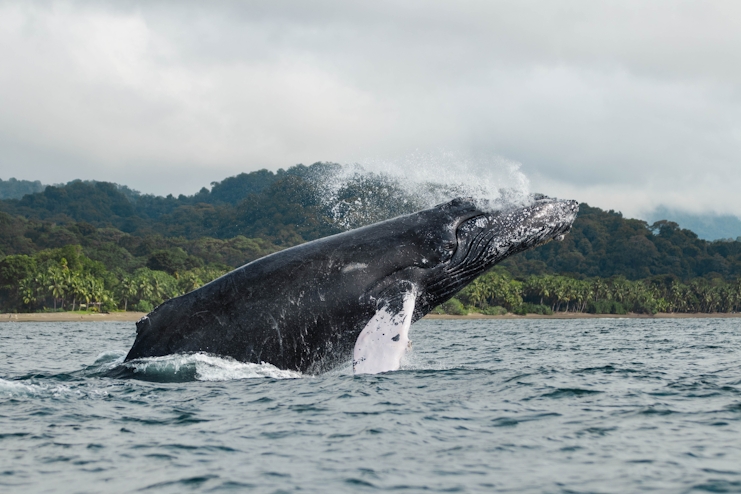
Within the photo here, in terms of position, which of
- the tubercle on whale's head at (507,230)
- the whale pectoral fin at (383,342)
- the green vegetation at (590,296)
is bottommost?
the whale pectoral fin at (383,342)

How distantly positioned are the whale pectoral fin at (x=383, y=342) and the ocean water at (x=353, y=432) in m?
0.23

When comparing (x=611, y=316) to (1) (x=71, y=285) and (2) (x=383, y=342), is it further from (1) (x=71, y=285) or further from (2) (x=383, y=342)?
(2) (x=383, y=342)

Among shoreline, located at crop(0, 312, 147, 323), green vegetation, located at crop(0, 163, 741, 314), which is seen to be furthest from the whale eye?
shoreline, located at crop(0, 312, 147, 323)

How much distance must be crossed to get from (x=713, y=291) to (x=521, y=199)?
14881 cm

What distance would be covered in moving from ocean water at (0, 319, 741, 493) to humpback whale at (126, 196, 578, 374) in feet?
0.92

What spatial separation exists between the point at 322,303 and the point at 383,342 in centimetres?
92

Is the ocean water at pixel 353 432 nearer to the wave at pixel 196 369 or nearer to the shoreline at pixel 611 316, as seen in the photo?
the wave at pixel 196 369

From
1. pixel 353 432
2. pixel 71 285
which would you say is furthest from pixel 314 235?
pixel 353 432

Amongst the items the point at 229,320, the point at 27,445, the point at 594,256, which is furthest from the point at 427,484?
the point at 594,256

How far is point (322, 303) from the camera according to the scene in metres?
9.39

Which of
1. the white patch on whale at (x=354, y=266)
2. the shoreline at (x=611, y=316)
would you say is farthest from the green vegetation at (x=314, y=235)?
the white patch on whale at (x=354, y=266)

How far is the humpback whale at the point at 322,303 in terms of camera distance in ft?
30.2

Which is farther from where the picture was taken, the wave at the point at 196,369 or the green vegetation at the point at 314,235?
the green vegetation at the point at 314,235

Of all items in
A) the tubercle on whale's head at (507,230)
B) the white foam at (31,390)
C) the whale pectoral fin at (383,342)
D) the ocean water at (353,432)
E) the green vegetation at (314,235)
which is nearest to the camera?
the ocean water at (353,432)
